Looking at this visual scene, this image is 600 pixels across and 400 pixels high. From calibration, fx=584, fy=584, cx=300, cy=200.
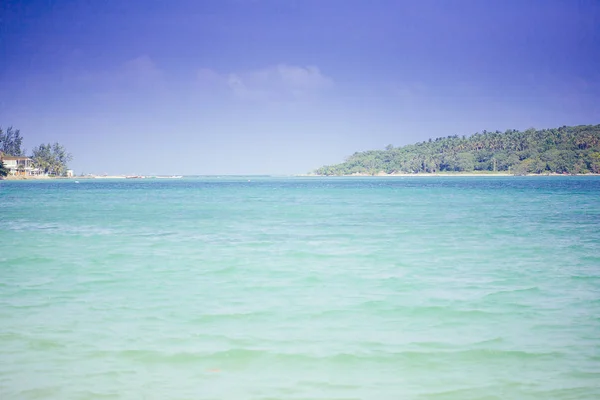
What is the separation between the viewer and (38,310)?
29.2 feet

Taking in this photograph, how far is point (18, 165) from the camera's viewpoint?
161 meters

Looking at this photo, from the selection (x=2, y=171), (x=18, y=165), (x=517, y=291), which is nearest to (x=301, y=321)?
(x=517, y=291)

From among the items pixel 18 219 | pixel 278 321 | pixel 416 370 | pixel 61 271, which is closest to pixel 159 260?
pixel 61 271

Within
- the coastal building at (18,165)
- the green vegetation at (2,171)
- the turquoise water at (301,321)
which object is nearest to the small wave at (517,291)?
the turquoise water at (301,321)

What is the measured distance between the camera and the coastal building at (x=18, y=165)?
518ft

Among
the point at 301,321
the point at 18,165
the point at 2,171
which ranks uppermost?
the point at 18,165

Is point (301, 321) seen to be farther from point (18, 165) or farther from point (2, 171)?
point (18, 165)

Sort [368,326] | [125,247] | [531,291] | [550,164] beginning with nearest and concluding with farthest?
[368,326]
[531,291]
[125,247]
[550,164]

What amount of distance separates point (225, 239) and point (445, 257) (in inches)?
300

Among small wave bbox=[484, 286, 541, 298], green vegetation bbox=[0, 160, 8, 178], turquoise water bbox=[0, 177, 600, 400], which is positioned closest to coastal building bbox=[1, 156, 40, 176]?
green vegetation bbox=[0, 160, 8, 178]

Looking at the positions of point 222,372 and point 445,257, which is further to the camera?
point 445,257

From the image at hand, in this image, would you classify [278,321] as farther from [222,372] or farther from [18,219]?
[18,219]

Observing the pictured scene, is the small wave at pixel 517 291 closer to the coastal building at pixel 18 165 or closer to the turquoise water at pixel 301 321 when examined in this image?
the turquoise water at pixel 301 321

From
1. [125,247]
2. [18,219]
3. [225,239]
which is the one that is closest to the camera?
[125,247]
